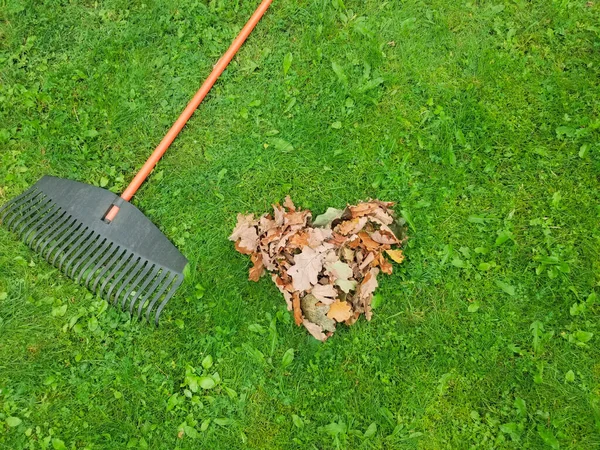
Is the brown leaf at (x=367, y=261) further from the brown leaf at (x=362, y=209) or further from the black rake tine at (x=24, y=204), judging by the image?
the black rake tine at (x=24, y=204)

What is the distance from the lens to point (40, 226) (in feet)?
10.2

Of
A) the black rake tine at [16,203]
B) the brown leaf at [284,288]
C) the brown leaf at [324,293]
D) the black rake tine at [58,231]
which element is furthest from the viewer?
the black rake tine at [16,203]

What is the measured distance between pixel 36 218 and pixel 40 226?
0.22ft

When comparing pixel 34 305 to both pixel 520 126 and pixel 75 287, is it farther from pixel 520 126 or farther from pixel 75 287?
pixel 520 126

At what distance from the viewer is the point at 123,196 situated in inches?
125

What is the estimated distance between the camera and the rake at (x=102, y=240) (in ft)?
9.86

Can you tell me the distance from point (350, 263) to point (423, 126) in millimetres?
1136

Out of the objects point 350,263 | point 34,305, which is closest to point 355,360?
point 350,263

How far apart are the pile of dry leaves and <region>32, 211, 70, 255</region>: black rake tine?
114 cm

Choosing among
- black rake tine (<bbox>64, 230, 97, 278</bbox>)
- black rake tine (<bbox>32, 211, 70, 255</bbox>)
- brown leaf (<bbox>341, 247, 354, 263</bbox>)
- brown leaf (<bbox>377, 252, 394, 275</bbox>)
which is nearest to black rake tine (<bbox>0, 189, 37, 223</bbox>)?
black rake tine (<bbox>32, 211, 70, 255</bbox>)

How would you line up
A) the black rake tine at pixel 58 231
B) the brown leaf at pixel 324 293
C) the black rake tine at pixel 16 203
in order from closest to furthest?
the brown leaf at pixel 324 293
the black rake tine at pixel 58 231
the black rake tine at pixel 16 203

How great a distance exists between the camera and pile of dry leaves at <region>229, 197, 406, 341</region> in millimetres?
2875

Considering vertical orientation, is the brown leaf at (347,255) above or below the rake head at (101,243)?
below


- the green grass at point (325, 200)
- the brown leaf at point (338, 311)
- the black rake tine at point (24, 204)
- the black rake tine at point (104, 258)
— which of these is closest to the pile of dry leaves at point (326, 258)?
the brown leaf at point (338, 311)
